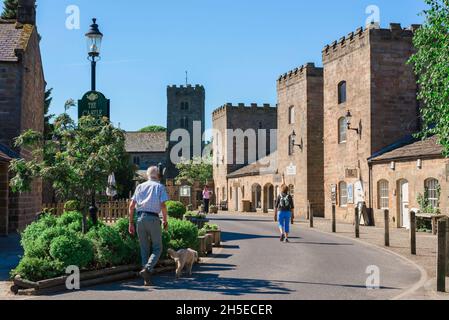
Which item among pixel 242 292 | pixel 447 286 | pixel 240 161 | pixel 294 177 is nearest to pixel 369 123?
pixel 294 177

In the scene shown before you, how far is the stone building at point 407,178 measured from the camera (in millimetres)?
21922

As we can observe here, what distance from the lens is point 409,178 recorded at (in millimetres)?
23797

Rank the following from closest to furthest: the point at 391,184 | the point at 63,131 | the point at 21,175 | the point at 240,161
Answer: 1. the point at 21,175
2. the point at 63,131
3. the point at 391,184
4. the point at 240,161

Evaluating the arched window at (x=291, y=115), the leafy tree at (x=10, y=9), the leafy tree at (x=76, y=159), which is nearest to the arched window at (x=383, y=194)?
the arched window at (x=291, y=115)

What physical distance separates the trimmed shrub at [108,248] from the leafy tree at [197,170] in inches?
2221

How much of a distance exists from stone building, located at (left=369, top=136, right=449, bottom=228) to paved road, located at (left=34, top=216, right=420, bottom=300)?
289 inches

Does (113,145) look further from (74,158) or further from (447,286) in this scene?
(447,286)

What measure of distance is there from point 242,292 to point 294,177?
1150 inches

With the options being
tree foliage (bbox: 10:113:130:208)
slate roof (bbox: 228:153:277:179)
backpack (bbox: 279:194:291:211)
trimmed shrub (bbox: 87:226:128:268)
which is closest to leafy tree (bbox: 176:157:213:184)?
slate roof (bbox: 228:153:277:179)

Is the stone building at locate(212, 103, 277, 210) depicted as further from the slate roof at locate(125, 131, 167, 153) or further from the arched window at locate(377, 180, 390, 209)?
the slate roof at locate(125, 131, 167, 153)

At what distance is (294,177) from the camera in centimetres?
3762

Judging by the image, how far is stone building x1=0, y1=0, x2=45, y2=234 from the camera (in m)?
19.9

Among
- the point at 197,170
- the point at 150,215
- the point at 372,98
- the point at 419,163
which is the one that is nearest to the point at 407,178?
the point at 419,163

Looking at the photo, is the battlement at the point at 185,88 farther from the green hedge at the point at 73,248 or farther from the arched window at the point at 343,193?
the green hedge at the point at 73,248
